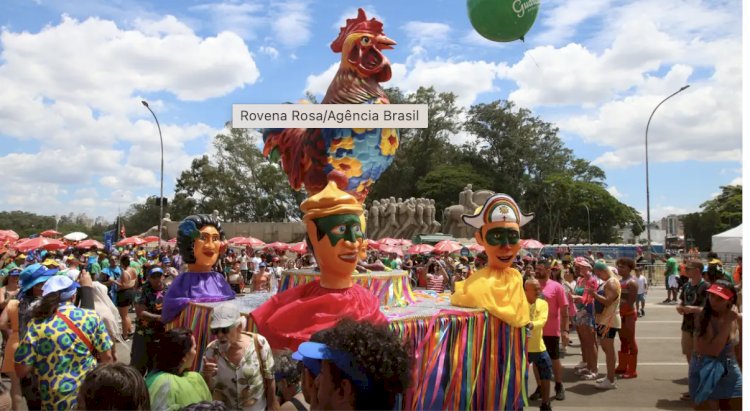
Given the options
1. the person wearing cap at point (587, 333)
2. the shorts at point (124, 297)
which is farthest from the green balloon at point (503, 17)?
the shorts at point (124, 297)

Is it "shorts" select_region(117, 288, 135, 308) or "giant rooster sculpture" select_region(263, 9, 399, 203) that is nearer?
"giant rooster sculpture" select_region(263, 9, 399, 203)

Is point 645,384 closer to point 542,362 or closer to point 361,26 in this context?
point 542,362

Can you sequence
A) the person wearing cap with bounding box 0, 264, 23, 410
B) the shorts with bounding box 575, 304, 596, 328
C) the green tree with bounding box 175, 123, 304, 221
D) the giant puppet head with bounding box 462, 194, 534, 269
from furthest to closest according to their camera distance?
the green tree with bounding box 175, 123, 304, 221 < the shorts with bounding box 575, 304, 596, 328 < the giant puppet head with bounding box 462, 194, 534, 269 < the person wearing cap with bounding box 0, 264, 23, 410

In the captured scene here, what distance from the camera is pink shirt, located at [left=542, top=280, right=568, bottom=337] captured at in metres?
→ 6.53

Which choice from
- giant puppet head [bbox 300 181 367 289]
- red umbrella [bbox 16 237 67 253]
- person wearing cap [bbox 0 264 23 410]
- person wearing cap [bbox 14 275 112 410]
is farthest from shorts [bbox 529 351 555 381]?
red umbrella [bbox 16 237 67 253]

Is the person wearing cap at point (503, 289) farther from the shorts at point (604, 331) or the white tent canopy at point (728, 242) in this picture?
the white tent canopy at point (728, 242)

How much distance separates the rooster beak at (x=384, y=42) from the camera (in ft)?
25.0

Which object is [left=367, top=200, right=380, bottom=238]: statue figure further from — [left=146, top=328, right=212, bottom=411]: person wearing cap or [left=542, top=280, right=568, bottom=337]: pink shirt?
[left=146, top=328, right=212, bottom=411]: person wearing cap

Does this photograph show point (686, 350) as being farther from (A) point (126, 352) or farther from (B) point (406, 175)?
(B) point (406, 175)

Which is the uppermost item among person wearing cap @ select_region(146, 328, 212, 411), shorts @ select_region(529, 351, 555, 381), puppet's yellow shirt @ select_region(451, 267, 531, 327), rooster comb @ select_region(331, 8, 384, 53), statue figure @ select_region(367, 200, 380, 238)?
rooster comb @ select_region(331, 8, 384, 53)

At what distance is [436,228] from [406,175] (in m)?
18.7

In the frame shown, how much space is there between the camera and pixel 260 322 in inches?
196

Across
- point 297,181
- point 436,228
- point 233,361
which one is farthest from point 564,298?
point 436,228

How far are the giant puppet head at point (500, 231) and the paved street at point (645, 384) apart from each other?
5.38ft
